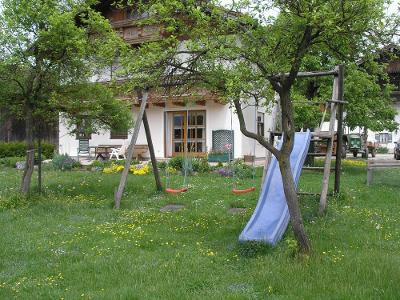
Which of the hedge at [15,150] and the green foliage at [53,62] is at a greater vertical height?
the green foliage at [53,62]

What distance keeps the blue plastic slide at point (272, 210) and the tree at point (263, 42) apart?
2.82 ft

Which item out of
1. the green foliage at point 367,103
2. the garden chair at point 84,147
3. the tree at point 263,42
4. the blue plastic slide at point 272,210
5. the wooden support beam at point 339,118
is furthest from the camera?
the garden chair at point 84,147

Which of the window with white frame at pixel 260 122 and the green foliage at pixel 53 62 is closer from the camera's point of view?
the green foliage at pixel 53 62

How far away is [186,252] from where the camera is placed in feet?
21.8

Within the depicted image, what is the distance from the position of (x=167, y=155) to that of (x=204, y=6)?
754 inches

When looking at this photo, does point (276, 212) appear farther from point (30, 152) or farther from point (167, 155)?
point (167, 155)

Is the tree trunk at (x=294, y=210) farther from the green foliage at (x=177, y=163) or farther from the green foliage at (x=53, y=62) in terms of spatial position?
the green foliage at (x=177, y=163)

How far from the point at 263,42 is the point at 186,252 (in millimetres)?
2826

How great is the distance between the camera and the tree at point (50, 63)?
10.1m

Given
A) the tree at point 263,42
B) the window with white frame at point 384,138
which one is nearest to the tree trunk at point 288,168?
the tree at point 263,42

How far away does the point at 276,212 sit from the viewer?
7836 mm

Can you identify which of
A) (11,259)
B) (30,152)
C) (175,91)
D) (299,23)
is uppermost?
(299,23)

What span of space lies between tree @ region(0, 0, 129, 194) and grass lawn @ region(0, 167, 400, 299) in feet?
6.55

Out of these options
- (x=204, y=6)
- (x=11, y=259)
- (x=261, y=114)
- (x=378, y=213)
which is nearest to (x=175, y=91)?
(x=204, y=6)
